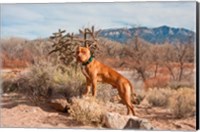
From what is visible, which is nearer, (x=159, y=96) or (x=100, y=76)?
(x=159, y=96)

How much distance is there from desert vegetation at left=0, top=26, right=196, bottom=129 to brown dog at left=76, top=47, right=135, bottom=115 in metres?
0.03

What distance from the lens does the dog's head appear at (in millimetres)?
3273

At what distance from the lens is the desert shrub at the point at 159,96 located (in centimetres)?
316

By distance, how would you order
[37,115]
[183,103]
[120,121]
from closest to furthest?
[183,103] < [120,121] < [37,115]

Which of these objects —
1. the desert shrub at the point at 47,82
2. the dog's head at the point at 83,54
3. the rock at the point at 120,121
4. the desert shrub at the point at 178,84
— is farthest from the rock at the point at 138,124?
the dog's head at the point at 83,54

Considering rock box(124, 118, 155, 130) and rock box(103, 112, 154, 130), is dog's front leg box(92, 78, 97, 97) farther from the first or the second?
rock box(124, 118, 155, 130)

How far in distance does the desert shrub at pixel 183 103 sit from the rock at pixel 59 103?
26.4 inches

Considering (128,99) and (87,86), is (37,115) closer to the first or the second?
(87,86)

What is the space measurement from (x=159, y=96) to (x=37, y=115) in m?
0.80

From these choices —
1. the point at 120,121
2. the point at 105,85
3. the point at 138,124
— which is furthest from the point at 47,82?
the point at 138,124

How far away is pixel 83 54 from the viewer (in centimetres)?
328

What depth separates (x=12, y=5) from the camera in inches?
131

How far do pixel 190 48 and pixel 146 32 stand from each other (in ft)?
0.95

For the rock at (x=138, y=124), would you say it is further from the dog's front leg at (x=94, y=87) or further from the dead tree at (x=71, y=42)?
the dead tree at (x=71, y=42)
